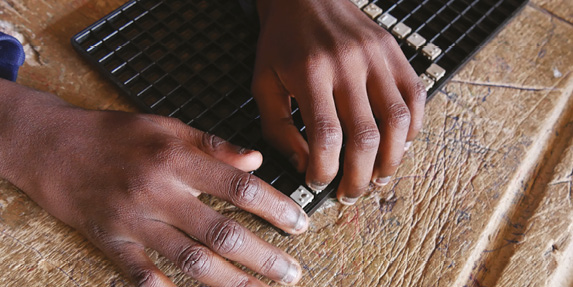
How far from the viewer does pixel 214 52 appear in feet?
2.58

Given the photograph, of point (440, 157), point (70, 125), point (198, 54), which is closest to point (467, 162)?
point (440, 157)

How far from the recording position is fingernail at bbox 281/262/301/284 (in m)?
0.59

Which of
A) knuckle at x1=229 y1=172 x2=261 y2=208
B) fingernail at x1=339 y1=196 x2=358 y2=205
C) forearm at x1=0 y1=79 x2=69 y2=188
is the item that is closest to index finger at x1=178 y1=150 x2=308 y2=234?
knuckle at x1=229 y1=172 x2=261 y2=208

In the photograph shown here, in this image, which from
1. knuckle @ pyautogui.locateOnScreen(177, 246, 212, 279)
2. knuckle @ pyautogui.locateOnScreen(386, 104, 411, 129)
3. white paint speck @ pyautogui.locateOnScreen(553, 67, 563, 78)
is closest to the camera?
knuckle @ pyautogui.locateOnScreen(177, 246, 212, 279)

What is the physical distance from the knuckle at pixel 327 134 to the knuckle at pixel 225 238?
17 centimetres

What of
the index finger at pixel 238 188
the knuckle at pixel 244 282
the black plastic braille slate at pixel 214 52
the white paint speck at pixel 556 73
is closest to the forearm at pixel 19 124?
the black plastic braille slate at pixel 214 52

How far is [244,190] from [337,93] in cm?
22

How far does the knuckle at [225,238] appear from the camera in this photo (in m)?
0.56

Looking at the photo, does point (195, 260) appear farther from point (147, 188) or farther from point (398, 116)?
point (398, 116)

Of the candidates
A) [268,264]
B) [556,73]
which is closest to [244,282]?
[268,264]

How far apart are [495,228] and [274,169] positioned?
351 mm

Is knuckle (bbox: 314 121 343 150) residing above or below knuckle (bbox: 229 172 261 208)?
below

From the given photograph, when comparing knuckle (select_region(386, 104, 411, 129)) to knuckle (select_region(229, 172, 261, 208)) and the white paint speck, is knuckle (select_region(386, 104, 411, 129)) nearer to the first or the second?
knuckle (select_region(229, 172, 261, 208))

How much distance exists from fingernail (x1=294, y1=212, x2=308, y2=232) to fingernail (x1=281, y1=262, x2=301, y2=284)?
47mm
